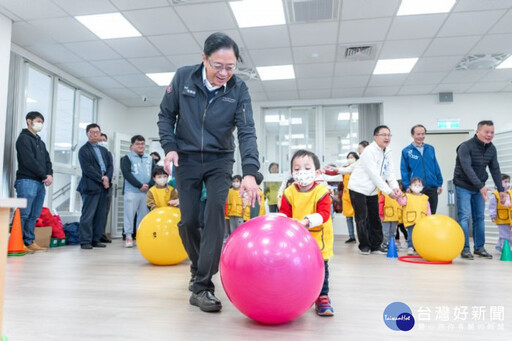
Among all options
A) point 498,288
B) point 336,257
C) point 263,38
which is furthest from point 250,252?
point 263,38

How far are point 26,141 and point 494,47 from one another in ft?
23.8

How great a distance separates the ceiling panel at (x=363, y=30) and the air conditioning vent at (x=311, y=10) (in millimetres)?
355

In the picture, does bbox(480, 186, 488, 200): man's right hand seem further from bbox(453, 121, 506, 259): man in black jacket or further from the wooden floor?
the wooden floor

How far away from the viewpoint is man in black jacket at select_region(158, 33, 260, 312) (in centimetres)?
209

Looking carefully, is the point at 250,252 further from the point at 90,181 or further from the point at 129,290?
the point at 90,181

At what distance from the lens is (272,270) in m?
1.61

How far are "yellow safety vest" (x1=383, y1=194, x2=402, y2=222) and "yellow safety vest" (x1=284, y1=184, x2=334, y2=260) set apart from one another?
3.25 meters

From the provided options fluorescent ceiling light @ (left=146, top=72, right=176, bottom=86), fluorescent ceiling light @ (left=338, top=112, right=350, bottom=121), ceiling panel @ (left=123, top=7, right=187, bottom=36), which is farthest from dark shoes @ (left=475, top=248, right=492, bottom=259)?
fluorescent ceiling light @ (left=146, top=72, right=176, bottom=86)

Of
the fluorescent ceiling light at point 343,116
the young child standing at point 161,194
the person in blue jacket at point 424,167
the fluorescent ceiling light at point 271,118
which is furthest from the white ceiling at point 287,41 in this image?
Answer: the young child standing at point 161,194

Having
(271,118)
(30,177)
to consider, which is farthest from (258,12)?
(271,118)

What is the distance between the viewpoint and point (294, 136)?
930cm

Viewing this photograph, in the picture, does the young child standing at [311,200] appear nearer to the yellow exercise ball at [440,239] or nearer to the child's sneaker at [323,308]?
the child's sneaker at [323,308]

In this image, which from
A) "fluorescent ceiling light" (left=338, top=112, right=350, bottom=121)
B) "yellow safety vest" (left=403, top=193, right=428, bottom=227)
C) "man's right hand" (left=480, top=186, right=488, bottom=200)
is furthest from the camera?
"fluorescent ceiling light" (left=338, top=112, right=350, bottom=121)

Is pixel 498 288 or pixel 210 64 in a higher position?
pixel 210 64
